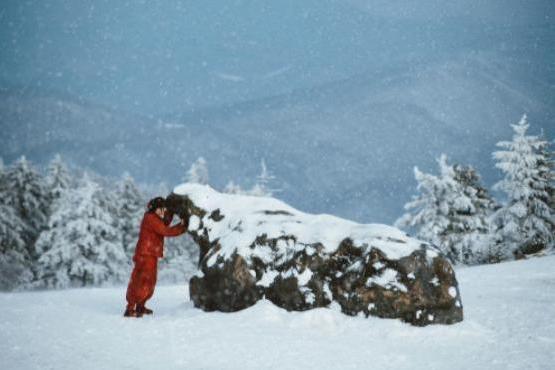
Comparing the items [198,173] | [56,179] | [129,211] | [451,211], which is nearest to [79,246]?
[56,179]

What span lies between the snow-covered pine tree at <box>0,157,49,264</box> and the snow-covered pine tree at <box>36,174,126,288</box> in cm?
204

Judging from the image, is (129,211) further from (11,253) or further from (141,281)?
(141,281)

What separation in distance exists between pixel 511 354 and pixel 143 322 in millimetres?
5198

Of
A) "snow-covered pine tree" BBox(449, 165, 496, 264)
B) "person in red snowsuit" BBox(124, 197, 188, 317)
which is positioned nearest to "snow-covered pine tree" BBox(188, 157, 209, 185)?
"snow-covered pine tree" BBox(449, 165, 496, 264)

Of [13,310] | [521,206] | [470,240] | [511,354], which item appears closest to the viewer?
[511,354]

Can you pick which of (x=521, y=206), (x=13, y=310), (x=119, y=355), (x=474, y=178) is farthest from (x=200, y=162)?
(x=119, y=355)

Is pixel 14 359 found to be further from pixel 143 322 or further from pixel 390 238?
pixel 390 238

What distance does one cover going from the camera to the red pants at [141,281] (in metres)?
7.86

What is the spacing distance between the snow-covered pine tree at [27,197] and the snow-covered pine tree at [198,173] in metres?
15.5

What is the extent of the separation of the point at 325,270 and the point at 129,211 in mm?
32095

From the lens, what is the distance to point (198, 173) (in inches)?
1799

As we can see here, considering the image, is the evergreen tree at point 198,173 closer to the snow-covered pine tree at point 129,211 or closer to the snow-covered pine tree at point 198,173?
the snow-covered pine tree at point 198,173

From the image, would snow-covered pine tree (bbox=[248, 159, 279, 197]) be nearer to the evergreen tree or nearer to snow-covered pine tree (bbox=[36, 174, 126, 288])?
the evergreen tree

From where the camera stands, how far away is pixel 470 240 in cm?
2688
